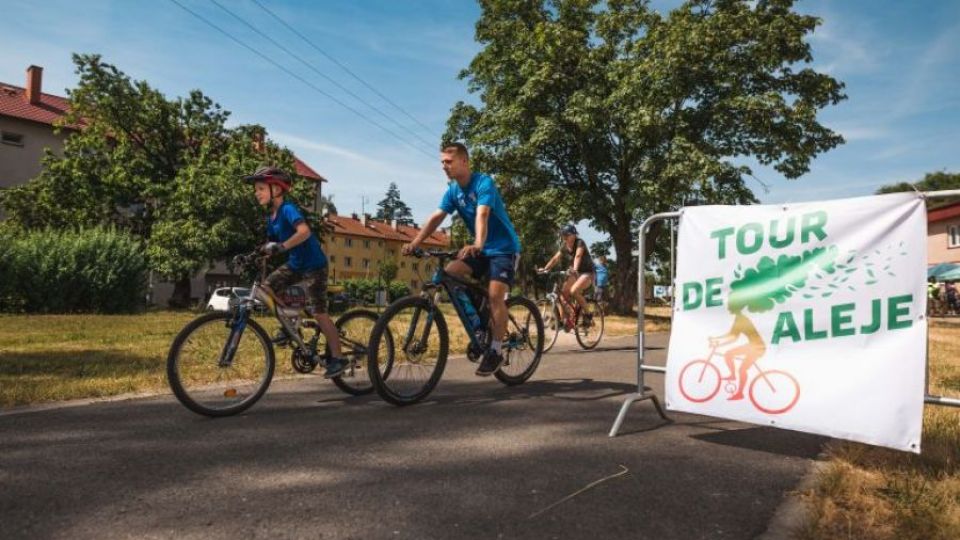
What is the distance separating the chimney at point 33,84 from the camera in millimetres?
45812

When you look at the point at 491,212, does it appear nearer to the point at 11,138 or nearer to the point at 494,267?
the point at 494,267

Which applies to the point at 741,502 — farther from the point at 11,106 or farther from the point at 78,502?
the point at 11,106

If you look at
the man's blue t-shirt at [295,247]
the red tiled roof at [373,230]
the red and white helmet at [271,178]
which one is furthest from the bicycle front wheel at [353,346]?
the red tiled roof at [373,230]

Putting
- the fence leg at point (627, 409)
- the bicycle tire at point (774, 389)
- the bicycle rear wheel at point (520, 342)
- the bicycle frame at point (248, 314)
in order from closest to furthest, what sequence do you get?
1. the bicycle tire at point (774, 389)
2. the fence leg at point (627, 409)
3. the bicycle frame at point (248, 314)
4. the bicycle rear wheel at point (520, 342)

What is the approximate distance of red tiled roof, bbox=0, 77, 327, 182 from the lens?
140 ft

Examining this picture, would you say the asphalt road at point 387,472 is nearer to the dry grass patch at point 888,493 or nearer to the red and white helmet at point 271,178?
the dry grass patch at point 888,493

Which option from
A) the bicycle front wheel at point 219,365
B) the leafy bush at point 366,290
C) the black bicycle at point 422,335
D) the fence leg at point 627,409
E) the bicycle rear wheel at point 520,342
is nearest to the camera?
the fence leg at point 627,409

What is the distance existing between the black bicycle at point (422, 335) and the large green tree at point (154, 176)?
27261 millimetres

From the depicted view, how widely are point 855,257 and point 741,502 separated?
5.15ft

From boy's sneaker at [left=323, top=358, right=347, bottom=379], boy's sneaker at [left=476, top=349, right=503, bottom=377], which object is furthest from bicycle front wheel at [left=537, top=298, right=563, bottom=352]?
boy's sneaker at [left=323, top=358, right=347, bottom=379]

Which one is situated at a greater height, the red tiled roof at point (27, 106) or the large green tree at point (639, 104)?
the red tiled roof at point (27, 106)

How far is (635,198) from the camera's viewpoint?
21.5 m

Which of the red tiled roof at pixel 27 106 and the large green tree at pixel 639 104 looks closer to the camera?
the large green tree at pixel 639 104

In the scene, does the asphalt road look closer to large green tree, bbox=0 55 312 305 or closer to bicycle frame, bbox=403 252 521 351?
bicycle frame, bbox=403 252 521 351
